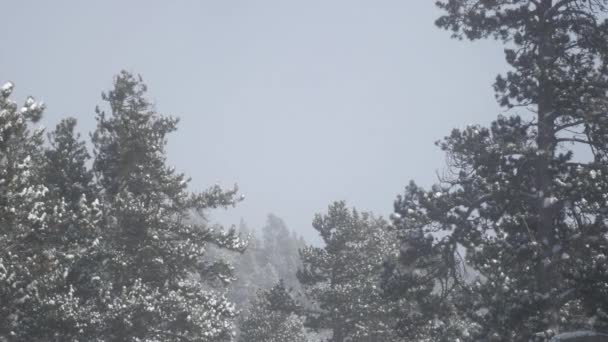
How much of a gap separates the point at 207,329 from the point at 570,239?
13.9m

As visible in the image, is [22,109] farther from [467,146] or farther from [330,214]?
[330,214]

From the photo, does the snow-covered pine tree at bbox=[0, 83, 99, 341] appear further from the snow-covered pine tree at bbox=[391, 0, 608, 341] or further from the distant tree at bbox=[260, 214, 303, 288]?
the distant tree at bbox=[260, 214, 303, 288]

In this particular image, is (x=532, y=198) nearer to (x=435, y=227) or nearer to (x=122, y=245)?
(x=435, y=227)

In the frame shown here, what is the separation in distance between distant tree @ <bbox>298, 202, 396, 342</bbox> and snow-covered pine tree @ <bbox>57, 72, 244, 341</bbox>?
8.10m

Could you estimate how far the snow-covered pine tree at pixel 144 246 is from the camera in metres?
17.2

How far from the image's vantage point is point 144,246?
740 inches

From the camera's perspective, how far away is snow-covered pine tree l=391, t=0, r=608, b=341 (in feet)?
36.2

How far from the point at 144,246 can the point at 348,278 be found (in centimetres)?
1355

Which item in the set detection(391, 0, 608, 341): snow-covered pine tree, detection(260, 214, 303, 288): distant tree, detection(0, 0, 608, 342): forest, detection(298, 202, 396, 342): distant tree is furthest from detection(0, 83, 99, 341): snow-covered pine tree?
detection(260, 214, 303, 288): distant tree

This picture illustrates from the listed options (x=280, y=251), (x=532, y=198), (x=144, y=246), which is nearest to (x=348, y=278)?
(x=144, y=246)

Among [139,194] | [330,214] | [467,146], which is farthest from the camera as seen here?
[330,214]

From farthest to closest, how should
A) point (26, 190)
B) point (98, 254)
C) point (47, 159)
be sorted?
point (47, 159) → point (98, 254) → point (26, 190)

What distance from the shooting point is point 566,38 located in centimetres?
1270

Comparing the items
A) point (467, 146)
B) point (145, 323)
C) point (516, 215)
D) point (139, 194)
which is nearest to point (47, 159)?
point (139, 194)
